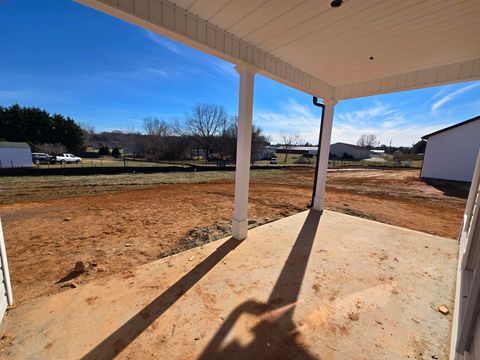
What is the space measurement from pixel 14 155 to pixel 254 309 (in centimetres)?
2791

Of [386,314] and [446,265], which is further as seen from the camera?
[446,265]

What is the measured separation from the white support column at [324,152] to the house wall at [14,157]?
2678 cm

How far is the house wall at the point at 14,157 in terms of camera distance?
18844mm

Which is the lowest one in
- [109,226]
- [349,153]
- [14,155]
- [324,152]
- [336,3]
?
[109,226]

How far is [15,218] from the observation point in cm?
434

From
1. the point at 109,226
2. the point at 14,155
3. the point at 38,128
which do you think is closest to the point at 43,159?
the point at 14,155

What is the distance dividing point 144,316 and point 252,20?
125 inches

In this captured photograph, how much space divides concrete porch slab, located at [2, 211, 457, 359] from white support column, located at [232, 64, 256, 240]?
0.44 metres

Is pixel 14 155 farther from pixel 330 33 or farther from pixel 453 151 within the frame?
pixel 453 151

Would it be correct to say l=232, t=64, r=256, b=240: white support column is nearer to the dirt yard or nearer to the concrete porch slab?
the concrete porch slab

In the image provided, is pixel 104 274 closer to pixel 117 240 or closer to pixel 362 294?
pixel 117 240

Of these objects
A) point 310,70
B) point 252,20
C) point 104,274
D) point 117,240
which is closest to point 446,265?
point 310,70

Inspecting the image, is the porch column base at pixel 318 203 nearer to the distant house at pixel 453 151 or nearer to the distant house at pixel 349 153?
the distant house at pixel 453 151

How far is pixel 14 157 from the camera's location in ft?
63.2
